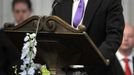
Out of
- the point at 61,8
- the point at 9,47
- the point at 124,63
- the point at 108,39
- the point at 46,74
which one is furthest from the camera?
the point at 124,63

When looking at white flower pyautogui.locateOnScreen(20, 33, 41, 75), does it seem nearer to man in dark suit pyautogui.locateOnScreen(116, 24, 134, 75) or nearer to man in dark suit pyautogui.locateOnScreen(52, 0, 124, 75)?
man in dark suit pyautogui.locateOnScreen(52, 0, 124, 75)

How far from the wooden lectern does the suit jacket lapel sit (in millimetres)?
384

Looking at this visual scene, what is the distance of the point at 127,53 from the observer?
7.21m

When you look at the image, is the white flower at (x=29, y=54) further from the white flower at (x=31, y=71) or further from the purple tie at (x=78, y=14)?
the purple tie at (x=78, y=14)

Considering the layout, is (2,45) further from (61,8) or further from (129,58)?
(129,58)

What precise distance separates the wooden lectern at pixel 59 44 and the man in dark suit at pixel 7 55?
4.74ft

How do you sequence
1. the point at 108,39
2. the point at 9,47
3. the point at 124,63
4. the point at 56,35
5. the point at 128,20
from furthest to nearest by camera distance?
the point at 128,20, the point at 124,63, the point at 9,47, the point at 108,39, the point at 56,35

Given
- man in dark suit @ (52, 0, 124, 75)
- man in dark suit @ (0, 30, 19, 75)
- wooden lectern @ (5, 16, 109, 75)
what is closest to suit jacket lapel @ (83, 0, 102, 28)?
man in dark suit @ (52, 0, 124, 75)

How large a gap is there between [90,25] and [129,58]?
3.15 m

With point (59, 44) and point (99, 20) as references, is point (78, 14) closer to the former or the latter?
point (99, 20)

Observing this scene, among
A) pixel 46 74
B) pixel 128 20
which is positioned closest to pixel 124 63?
pixel 128 20

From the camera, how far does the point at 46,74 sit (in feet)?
10.5

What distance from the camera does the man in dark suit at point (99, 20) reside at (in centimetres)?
396

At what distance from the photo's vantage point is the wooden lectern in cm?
351
